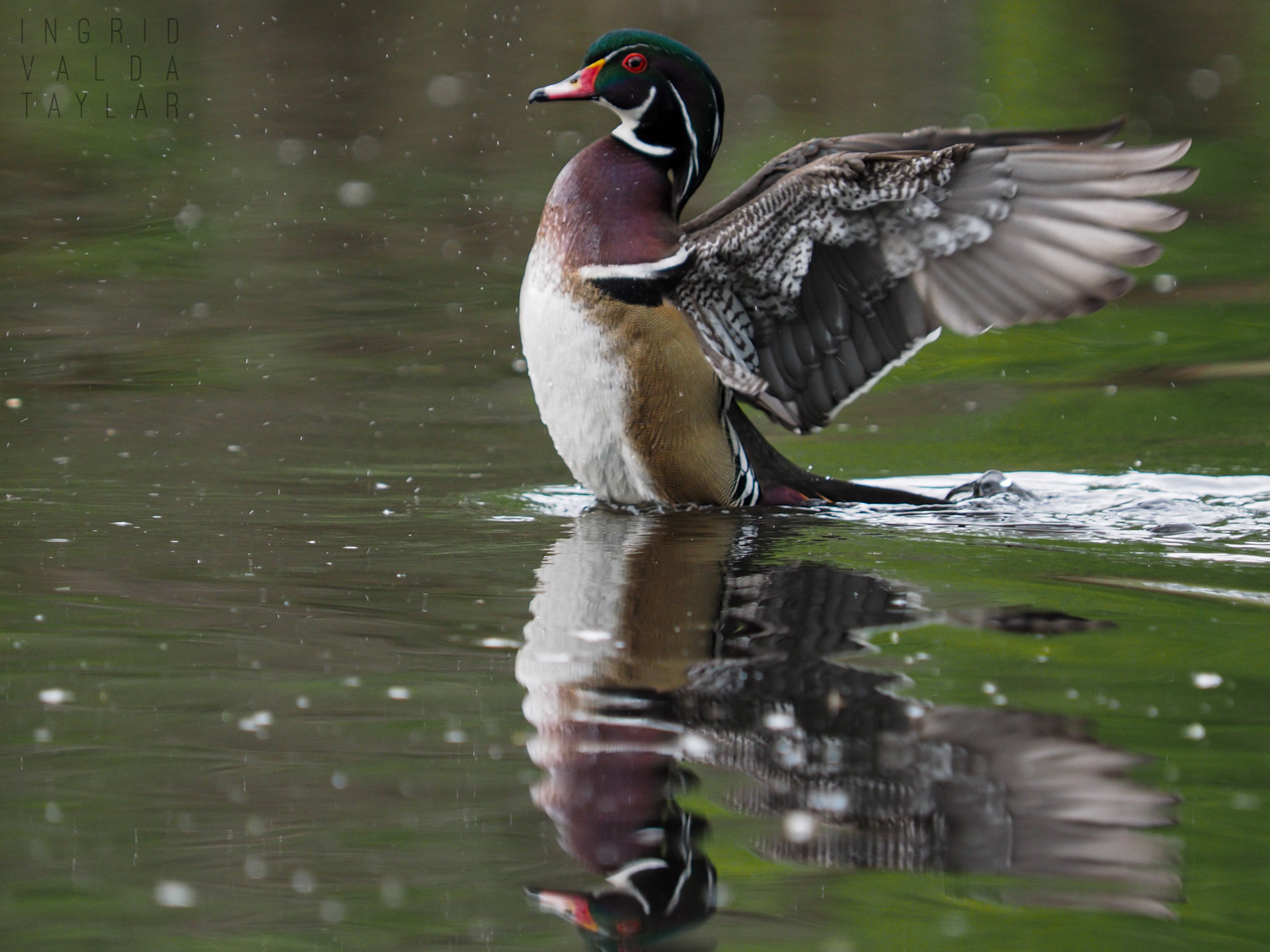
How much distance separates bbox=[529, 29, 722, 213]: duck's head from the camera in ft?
17.7

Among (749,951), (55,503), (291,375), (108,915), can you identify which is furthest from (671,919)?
(291,375)

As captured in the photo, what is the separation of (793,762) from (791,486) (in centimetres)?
282

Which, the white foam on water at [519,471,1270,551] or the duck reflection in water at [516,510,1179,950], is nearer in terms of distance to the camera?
the duck reflection in water at [516,510,1179,950]

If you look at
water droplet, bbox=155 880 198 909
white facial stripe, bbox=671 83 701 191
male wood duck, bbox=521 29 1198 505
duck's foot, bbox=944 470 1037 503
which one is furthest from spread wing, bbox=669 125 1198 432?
water droplet, bbox=155 880 198 909

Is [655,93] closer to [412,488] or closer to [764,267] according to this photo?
[764,267]

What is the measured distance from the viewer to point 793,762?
287 centimetres

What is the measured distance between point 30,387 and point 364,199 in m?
3.79

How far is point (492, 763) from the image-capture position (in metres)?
2.90

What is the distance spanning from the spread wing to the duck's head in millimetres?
301

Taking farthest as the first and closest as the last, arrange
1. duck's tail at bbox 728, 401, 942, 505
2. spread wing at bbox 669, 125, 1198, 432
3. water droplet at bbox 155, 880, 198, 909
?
duck's tail at bbox 728, 401, 942, 505 → spread wing at bbox 669, 125, 1198, 432 → water droplet at bbox 155, 880, 198, 909

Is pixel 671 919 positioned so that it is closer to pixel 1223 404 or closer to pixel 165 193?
pixel 1223 404

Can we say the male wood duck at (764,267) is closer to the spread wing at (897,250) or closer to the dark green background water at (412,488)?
the spread wing at (897,250)

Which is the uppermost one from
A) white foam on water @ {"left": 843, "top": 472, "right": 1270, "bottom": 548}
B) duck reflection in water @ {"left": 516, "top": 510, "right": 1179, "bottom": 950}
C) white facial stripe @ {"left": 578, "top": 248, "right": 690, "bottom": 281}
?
white facial stripe @ {"left": 578, "top": 248, "right": 690, "bottom": 281}

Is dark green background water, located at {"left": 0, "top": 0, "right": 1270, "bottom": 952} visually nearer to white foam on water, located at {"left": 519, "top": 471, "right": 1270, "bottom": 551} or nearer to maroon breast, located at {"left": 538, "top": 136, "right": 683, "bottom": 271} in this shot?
white foam on water, located at {"left": 519, "top": 471, "right": 1270, "bottom": 551}
